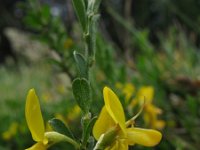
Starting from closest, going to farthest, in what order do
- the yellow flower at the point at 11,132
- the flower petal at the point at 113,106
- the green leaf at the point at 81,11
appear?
the flower petal at the point at 113,106 → the green leaf at the point at 81,11 → the yellow flower at the point at 11,132

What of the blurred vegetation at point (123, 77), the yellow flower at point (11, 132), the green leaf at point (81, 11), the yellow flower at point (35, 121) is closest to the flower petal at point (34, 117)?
the yellow flower at point (35, 121)

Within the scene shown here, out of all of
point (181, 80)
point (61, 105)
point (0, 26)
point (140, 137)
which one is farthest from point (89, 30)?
point (0, 26)

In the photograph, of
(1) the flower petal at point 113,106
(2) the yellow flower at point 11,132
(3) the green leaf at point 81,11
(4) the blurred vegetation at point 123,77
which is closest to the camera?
(1) the flower petal at point 113,106

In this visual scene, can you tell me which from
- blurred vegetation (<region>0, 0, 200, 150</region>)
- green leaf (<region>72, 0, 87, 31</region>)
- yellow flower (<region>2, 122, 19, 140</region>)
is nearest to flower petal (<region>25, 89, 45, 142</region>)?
green leaf (<region>72, 0, 87, 31</region>)

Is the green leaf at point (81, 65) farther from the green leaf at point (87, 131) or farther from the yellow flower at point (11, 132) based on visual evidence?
the yellow flower at point (11, 132)

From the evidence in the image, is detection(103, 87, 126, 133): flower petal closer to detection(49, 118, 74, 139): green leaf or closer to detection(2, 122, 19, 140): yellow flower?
detection(49, 118, 74, 139): green leaf

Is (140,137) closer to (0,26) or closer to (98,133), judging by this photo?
(98,133)

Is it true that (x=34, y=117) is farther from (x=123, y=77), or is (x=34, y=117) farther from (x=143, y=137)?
(x=123, y=77)

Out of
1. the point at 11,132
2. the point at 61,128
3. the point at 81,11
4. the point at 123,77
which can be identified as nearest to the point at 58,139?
the point at 61,128
